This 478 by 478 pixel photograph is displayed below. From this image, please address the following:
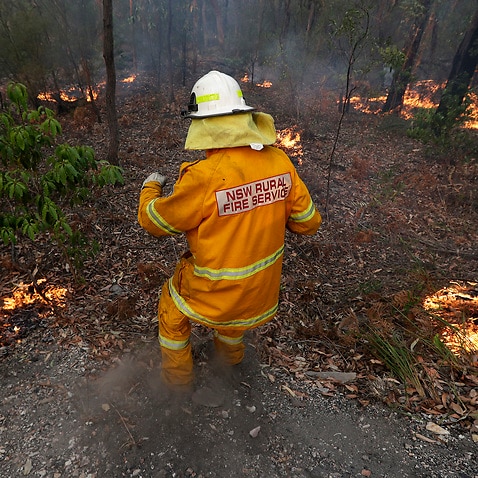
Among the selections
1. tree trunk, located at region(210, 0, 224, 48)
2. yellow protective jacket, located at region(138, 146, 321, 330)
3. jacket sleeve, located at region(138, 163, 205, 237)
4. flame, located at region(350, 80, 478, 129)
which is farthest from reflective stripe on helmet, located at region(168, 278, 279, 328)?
tree trunk, located at region(210, 0, 224, 48)

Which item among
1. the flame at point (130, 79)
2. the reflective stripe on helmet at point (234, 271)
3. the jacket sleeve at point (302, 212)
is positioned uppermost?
the jacket sleeve at point (302, 212)

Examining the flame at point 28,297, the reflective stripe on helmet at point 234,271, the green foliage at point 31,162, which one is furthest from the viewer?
the flame at point 28,297

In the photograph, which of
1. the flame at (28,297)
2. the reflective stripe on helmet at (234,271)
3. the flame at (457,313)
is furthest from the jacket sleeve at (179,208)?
the flame at (457,313)

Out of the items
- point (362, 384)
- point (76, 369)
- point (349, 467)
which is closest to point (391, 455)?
point (349, 467)

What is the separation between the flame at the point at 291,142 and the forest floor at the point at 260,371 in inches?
172

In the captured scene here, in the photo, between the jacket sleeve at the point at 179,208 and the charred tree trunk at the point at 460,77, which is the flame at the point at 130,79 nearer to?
the charred tree trunk at the point at 460,77

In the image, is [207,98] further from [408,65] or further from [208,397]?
[408,65]

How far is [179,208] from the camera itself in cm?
184

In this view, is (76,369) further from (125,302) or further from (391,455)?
(391,455)

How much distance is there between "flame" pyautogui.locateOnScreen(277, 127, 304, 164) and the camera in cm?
942

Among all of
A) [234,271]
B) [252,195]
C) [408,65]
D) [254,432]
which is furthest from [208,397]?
[408,65]

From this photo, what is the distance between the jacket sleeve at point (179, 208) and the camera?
70.9 inches

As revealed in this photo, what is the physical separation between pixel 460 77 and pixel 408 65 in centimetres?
358

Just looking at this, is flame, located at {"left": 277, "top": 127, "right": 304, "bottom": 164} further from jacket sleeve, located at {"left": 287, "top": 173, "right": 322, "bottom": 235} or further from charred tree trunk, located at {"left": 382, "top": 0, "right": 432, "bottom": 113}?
jacket sleeve, located at {"left": 287, "top": 173, "right": 322, "bottom": 235}
